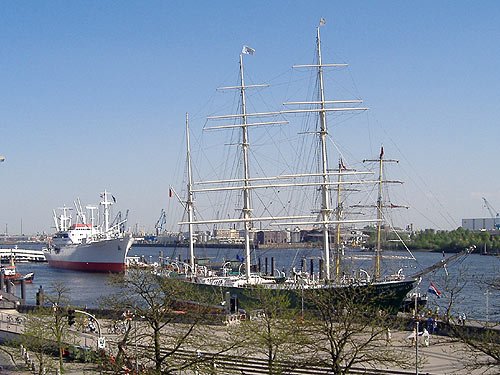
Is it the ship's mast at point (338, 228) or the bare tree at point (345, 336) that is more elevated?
the ship's mast at point (338, 228)

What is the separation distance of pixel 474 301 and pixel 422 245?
277ft

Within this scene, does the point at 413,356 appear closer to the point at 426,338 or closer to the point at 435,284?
the point at 426,338

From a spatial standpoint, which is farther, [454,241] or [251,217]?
[454,241]

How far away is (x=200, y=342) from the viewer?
24500 mm

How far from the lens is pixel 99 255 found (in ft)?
325

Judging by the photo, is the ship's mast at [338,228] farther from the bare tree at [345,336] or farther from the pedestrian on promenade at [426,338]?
the bare tree at [345,336]

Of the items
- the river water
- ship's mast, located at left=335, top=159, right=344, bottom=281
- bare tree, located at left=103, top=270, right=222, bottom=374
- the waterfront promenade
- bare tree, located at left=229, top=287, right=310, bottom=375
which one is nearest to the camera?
bare tree, located at left=103, top=270, right=222, bottom=374

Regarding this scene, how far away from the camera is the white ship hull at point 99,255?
96625 millimetres

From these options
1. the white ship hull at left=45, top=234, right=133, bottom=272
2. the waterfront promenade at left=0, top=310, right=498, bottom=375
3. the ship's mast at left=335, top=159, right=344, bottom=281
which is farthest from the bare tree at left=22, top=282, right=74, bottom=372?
the white ship hull at left=45, top=234, right=133, bottom=272

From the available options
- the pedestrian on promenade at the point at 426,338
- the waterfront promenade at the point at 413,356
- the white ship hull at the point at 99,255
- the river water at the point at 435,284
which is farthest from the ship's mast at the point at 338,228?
the white ship hull at the point at 99,255

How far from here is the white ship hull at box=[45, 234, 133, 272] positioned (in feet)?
317

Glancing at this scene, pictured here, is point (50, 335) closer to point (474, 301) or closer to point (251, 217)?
point (251, 217)

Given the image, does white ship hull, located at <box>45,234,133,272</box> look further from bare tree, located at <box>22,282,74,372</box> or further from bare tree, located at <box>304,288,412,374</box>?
bare tree, located at <box>304,288,412,374</box>

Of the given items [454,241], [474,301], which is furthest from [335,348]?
[454,241]
